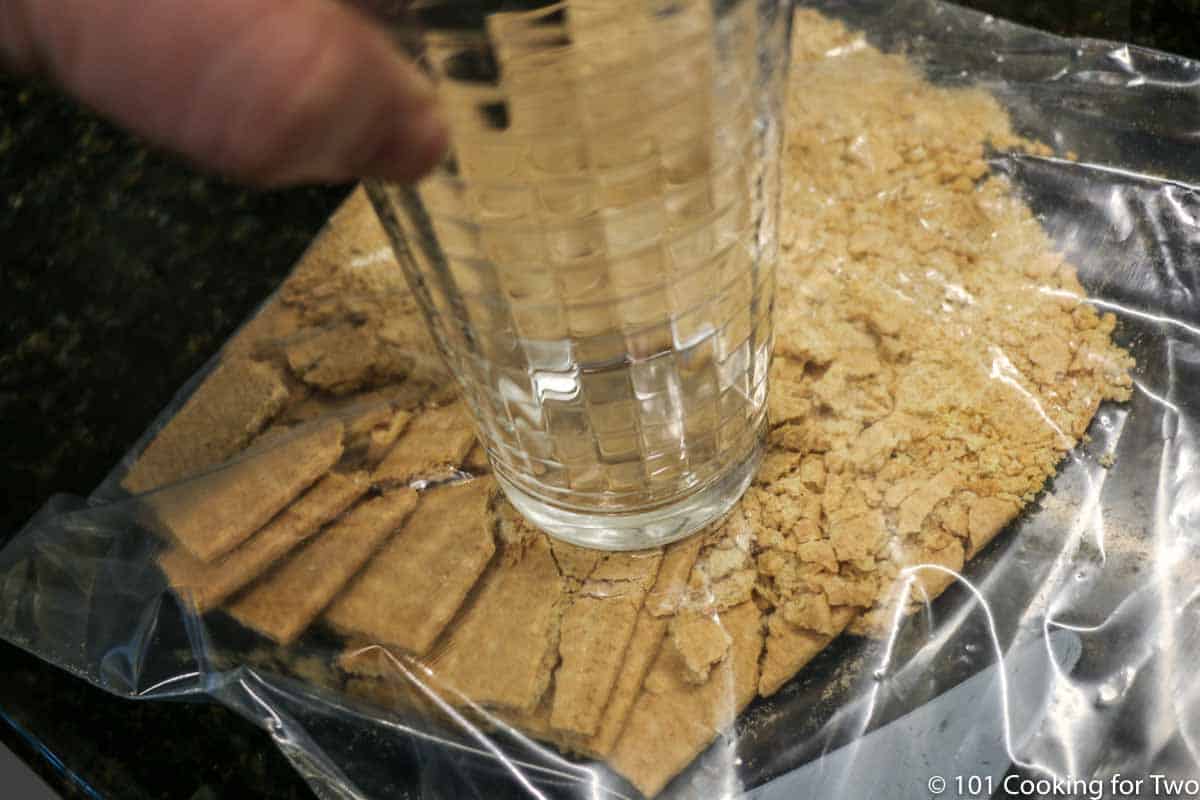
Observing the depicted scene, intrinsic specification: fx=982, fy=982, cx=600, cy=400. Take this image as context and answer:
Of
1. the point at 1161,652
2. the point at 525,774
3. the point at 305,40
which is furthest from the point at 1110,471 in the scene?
the point at 305,40

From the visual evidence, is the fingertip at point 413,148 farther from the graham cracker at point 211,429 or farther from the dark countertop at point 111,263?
the dark countertop at point 111,263

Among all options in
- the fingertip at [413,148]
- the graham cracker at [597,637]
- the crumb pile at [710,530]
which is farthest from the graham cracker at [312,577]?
the fingertip at [413,148]

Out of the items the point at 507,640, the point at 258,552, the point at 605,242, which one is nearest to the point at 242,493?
the point at 258,552

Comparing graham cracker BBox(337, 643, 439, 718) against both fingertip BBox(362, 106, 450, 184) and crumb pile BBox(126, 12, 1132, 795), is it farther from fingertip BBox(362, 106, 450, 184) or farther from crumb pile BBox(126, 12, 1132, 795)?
fingertip BBox(362, 106, 450, 184)

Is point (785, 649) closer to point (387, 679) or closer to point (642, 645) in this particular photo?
point (642, 645)

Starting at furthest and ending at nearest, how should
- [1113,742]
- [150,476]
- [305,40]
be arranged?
[150,476] < [1113,742] < [305,40]

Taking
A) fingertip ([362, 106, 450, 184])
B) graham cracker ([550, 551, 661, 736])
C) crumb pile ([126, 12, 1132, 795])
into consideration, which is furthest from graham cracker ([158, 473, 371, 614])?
fingertip ([362, 106, 450, 184])

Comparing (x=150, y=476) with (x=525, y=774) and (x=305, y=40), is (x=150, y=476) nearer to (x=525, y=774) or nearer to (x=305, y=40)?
(x=525, y=774)
